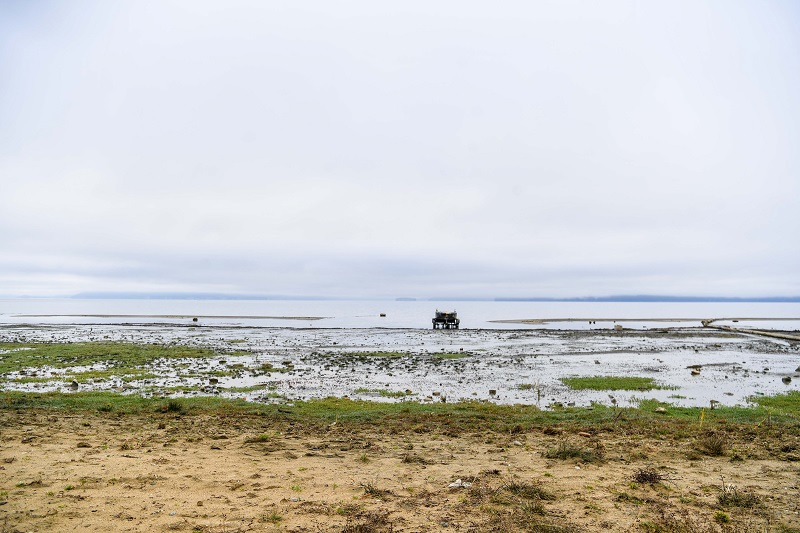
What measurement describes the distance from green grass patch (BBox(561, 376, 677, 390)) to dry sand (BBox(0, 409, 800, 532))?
11.4m

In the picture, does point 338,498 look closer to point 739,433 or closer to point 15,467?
point 15,467

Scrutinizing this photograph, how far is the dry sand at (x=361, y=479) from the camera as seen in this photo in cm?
732

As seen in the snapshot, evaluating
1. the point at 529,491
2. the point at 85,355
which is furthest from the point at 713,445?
the point at 85,355

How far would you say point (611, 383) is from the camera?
25.8 m

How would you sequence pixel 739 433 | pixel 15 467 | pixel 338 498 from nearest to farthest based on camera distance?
pixel 338 498
pixel 15 467
pixel 739 433

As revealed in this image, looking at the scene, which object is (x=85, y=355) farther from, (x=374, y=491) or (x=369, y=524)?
(x=369, y=524)

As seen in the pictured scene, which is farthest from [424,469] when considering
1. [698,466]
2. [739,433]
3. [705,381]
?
[705,381]

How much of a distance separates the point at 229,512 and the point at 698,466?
383 inches

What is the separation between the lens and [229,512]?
759cm

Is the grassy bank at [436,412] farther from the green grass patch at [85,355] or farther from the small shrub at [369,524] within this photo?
the green grass patch at [85,355]

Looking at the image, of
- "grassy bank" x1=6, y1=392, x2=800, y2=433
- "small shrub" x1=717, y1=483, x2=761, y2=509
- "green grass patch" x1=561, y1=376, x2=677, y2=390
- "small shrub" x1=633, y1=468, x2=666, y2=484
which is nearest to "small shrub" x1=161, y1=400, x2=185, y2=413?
"grassy bank" x1=6, y1=392, x2=800, y2=433

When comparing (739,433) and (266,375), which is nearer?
(739,433)

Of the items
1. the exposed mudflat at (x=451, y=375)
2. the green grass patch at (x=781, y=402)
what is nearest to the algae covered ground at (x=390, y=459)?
the green grass patch at (x=781, y=402)

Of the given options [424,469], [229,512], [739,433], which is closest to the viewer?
[229,512]
